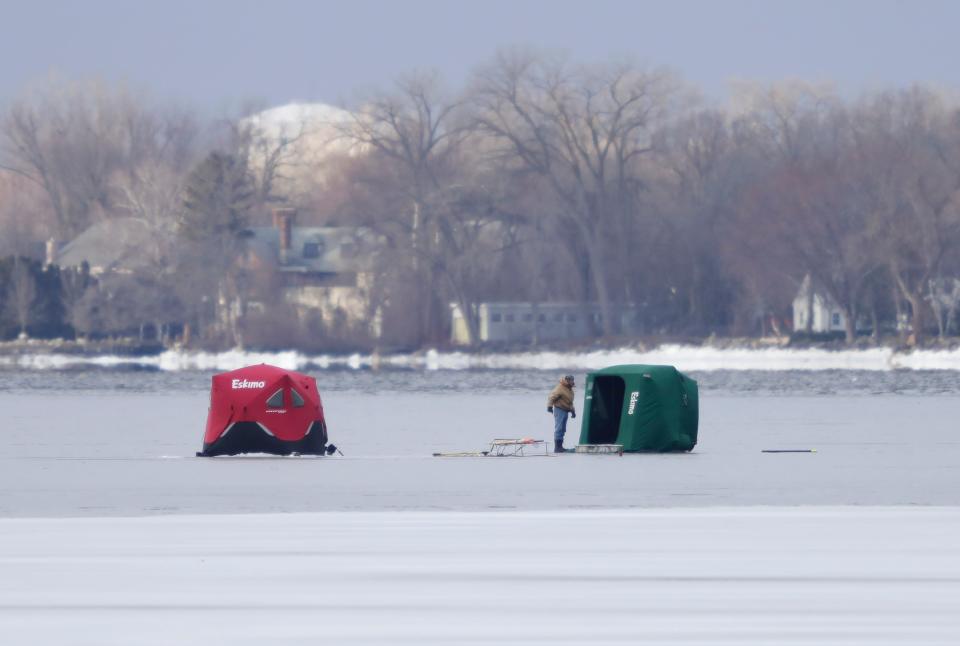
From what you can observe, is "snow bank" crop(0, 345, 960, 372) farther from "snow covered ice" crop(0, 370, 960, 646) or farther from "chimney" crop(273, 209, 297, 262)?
"snow covered ice" crop(0, 370, 960, 646)

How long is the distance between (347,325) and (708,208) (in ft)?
77.6

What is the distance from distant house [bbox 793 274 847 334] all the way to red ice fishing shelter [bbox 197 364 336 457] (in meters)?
87.4

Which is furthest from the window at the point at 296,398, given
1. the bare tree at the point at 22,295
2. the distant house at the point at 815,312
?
the bare tree at the point at 22,295

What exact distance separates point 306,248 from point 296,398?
377 feet

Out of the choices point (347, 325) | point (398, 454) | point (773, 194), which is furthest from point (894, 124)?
point (398, 454)

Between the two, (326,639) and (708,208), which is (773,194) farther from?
(326,639)

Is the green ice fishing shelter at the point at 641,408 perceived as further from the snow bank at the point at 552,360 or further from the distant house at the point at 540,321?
the distant house at the point at 540,321

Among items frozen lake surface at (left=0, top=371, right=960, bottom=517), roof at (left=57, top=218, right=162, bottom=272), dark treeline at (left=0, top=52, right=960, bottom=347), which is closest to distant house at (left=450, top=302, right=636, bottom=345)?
dark treeline at (left=0, top=52, right=960, bottom=347)

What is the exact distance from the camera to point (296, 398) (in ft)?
102

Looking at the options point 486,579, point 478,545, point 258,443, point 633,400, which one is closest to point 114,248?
point 258,443

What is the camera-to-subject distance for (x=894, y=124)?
125812mm

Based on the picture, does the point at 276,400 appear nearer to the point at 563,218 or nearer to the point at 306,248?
the point at 563,218

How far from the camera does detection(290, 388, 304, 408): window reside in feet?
101

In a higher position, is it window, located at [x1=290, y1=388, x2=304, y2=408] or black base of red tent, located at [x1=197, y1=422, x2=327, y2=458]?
window, located at [x1=290, y1=388, x2=304, y2=408]
